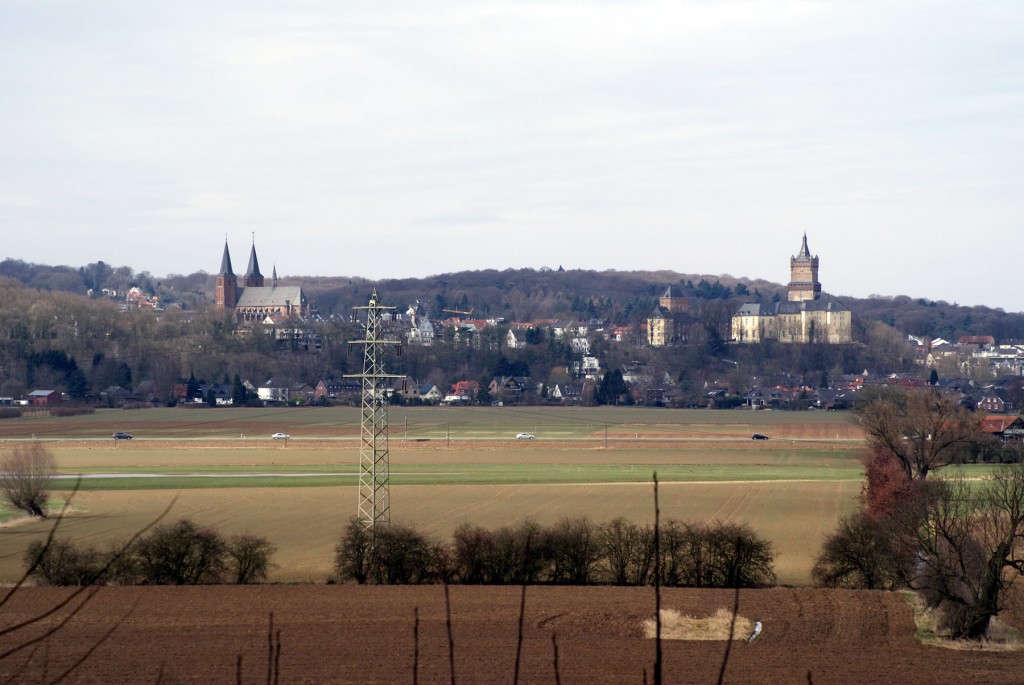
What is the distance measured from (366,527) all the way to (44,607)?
24.2 ft

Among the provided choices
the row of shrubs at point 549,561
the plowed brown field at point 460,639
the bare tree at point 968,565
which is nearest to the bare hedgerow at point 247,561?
the plowed brown field at point 460,639

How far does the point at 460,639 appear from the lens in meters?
21.8

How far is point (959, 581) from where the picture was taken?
23062mm

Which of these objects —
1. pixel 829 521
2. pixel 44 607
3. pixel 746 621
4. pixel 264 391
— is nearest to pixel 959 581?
pixel 746 621

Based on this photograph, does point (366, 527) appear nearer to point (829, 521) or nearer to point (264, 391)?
point (829, 521)

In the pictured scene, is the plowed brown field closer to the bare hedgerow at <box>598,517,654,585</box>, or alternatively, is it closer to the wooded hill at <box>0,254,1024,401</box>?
the bare hedgerow at <box>598,517,654,585</box>

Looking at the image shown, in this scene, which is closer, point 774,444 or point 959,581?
point 959,581

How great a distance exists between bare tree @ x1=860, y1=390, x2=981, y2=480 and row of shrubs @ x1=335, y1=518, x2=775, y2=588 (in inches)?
591

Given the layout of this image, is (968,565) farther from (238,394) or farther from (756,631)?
(238,394)

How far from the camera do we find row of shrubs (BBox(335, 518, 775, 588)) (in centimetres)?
2766

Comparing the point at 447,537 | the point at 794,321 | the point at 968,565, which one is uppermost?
the point at 794,321

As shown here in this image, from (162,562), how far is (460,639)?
8.64m

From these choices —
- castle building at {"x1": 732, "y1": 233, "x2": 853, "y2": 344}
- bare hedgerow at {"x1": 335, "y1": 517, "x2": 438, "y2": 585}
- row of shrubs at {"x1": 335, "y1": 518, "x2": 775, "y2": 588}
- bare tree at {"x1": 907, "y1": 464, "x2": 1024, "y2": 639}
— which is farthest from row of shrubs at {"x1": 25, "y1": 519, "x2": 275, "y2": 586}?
castle building at {"x1": 732, "y1": 233, "x2": 853, "y2": 344}

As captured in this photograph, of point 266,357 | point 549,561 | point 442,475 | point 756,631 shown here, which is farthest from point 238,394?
point 756,631
